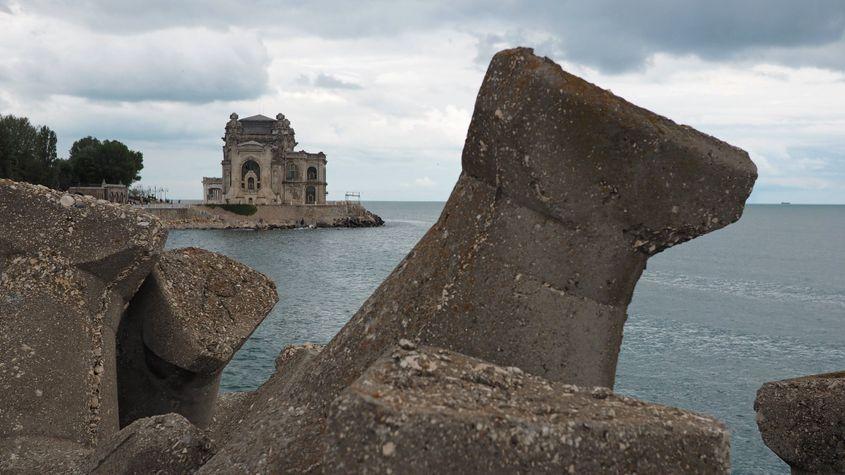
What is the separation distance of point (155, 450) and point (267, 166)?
112m

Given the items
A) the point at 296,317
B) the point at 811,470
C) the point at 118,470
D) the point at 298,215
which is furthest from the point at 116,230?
the point at 298,215

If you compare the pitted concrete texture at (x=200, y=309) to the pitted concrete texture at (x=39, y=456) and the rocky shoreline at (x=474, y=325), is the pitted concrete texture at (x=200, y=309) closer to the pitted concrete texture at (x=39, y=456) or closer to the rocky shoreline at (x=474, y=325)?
the rocky shoreline at (x=474, y=325)

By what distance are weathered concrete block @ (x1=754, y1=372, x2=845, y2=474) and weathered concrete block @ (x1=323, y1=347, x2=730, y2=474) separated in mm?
2058

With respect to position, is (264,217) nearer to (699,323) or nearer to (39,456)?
(699,323)

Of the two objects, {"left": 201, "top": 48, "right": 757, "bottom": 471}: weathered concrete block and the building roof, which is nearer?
{"left": 201, "top": 48, "right": 757, "bottom": 471}: weathered concrete block

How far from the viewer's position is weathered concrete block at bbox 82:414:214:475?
4461 mm

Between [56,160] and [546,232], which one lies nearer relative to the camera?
[546,232]

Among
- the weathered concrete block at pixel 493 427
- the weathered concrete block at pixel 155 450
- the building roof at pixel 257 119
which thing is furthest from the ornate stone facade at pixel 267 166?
the weathered concrete block at pixel 493 427

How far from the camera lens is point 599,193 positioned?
4.06 m

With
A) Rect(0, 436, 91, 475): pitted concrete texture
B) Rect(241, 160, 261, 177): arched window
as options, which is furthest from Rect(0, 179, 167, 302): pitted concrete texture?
Rect(241, 160, 261, 177): arched window

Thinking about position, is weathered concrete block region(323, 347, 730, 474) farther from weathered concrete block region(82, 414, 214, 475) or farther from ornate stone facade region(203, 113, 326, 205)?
ornate stone facade region(203, 113, 326, 205)

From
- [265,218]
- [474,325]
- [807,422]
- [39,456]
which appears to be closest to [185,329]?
[39,456]

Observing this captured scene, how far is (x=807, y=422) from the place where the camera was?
16.5 ft

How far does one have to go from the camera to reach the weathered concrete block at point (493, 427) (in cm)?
287
